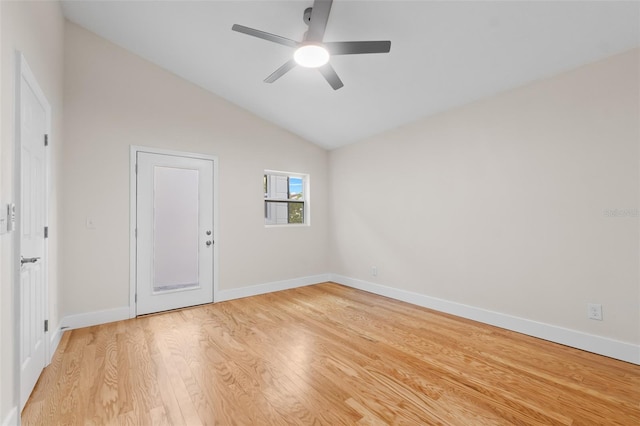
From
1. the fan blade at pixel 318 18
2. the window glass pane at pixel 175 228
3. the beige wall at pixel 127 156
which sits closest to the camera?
the fan blade at pixel 318 18

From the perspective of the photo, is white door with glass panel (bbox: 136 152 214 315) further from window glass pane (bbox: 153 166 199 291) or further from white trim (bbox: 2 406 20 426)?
white trim (bbox: 2 406 20 426)

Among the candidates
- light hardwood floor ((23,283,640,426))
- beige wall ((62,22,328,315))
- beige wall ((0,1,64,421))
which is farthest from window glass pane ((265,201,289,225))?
beige wall ((0,1,64,421))

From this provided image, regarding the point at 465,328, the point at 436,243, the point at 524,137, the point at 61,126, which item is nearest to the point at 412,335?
the point at 465,328

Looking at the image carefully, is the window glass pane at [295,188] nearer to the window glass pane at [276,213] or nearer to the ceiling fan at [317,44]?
the window glass pane at [276,213]

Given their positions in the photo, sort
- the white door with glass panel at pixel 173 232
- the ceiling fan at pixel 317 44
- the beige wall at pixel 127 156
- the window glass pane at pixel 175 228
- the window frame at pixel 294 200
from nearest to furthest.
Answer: the ceiling fan at pixel 317 44 → the beige wall at pixel 127 156 → the white door with glass panel at pixel 173 232 → the window glass pane at pixel 175 228 → the window frame at pixel 294 200

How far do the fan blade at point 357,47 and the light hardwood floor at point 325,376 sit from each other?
2505 mm

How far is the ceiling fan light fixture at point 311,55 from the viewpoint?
2273mm

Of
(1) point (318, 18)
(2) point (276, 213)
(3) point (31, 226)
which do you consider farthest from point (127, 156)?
(1) point (318, 18)

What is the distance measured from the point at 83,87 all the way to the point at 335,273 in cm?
448

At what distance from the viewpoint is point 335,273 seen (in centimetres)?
542

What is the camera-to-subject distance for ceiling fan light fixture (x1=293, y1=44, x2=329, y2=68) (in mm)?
2273

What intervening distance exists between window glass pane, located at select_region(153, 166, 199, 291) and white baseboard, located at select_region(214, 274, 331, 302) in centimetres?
45

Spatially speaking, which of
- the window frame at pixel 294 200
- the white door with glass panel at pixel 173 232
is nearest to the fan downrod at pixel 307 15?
the white door with glass panel at pixel 173 232

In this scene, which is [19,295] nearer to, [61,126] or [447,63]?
[61,126]
